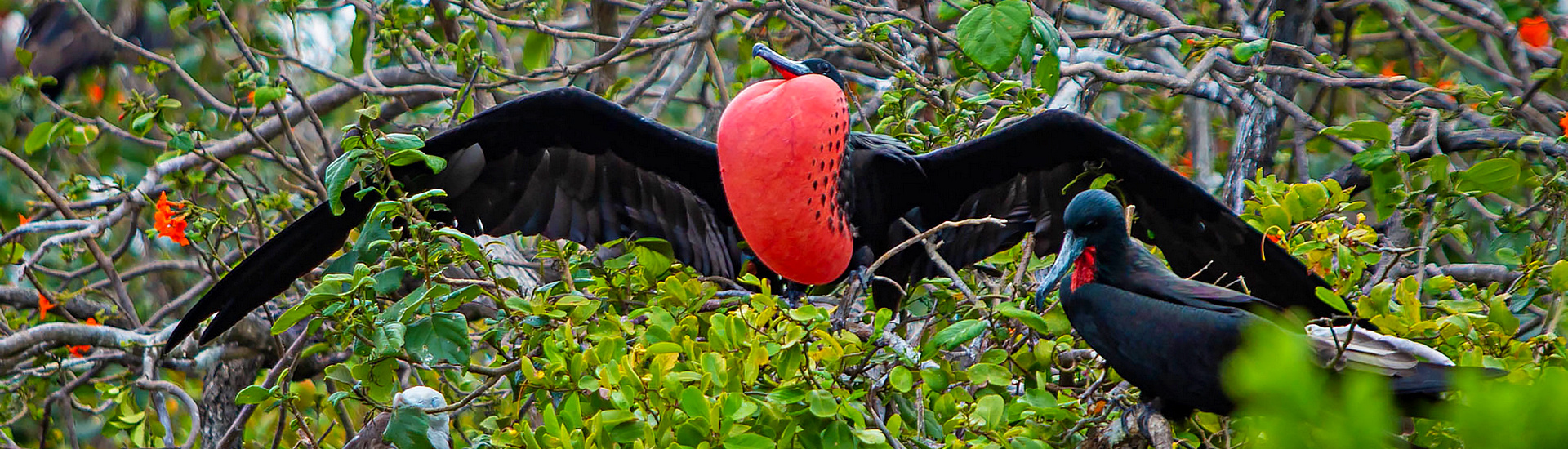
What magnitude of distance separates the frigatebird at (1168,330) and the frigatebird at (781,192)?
45 cm

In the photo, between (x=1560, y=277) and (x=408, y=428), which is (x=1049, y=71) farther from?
(x=408, y=428)

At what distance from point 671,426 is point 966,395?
1.65 feet

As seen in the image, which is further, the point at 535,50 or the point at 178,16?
the point at 535,50

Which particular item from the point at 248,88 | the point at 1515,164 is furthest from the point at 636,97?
the point at 1515,164

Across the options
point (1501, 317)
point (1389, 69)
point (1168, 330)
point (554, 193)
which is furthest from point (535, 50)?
point (1389, 69)

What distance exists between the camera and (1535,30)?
10.8 ft

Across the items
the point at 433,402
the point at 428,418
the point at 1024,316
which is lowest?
the point at 433,402

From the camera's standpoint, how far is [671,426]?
1.62 m

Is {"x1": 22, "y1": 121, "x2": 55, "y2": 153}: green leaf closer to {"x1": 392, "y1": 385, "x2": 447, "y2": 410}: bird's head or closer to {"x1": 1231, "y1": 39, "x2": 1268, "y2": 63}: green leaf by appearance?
{"x1": 392, "y1": 385, "x2": 447, "y2": 410}: bird's head

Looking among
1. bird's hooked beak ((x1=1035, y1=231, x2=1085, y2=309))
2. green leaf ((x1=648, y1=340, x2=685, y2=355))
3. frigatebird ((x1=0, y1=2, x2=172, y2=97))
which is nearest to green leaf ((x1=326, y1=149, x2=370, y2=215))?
green leaf ((x1=648, y1=340, x2=685, y2=355))

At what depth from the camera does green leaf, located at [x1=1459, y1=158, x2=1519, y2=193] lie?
206cm

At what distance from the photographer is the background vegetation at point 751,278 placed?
1.69m

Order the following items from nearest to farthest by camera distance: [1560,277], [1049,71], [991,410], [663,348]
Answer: [991,410] < [663,348] < [1560,277] < [1049,71]

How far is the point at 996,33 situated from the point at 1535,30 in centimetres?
186
